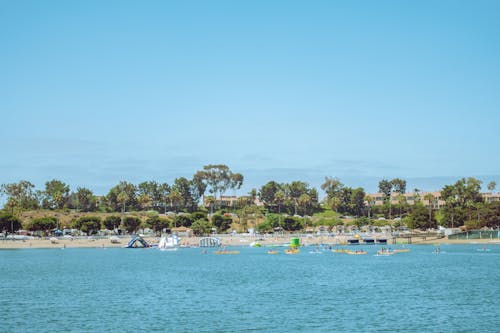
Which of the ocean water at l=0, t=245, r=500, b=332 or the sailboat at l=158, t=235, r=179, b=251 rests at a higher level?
the sailboat at l=158, t=235, r=179, b=251

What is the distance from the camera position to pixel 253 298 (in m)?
70.9

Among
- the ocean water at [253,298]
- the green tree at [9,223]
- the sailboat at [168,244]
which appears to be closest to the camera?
the ocean water at [253,298]

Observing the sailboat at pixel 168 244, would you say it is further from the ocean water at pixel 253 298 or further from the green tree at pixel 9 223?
the ocean water at pixel 253 298

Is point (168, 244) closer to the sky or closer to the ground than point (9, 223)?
closer to the ground

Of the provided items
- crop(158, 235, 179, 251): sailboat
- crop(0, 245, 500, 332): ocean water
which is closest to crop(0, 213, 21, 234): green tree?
crop(158, 235, 179, 251): sailboat

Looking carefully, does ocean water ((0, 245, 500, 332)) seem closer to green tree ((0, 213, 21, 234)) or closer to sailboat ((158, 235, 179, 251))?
sailboat ((158, 235, 179, 251))

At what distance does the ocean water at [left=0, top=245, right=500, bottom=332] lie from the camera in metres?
54.3

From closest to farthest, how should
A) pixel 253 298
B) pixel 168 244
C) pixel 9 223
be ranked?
pixel 253 298
pixel 168 244
pixel 9 223

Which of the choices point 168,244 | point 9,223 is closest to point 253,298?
point 168,244

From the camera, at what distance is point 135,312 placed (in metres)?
61.2

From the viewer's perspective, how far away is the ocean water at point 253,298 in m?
54.3

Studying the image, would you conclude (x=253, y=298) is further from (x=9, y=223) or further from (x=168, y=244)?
(x=9, y=223)

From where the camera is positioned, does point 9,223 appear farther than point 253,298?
Yes

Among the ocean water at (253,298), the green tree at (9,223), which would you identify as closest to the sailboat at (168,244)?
the green tree at (9,223)
